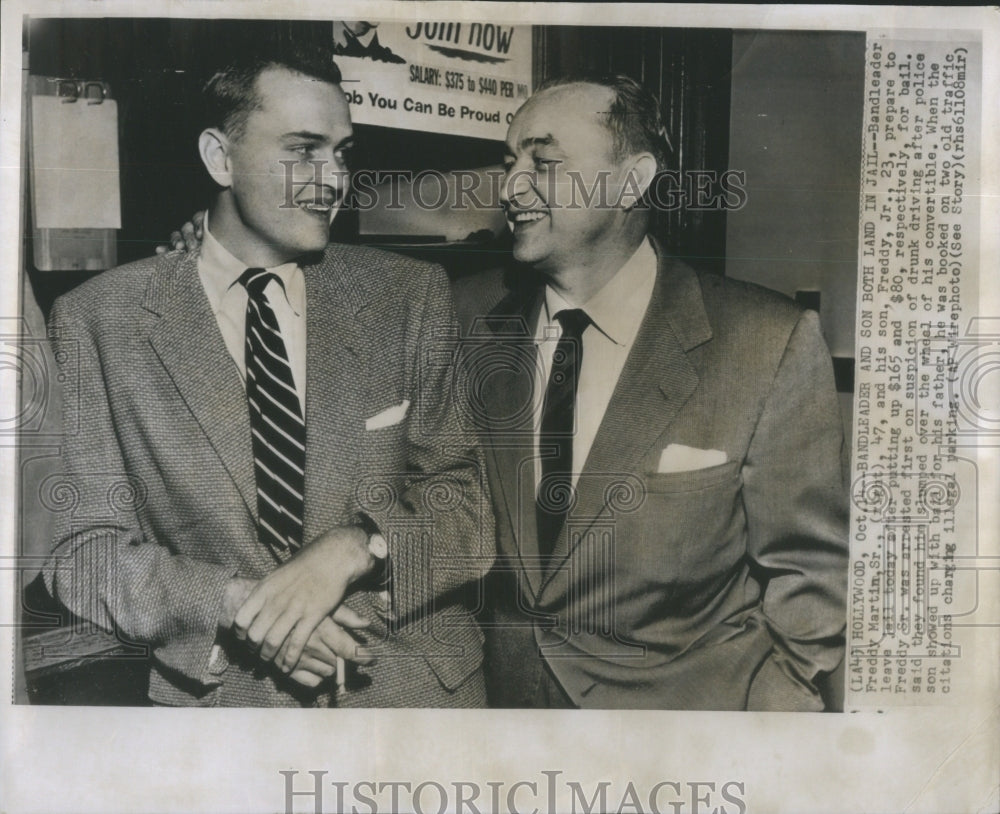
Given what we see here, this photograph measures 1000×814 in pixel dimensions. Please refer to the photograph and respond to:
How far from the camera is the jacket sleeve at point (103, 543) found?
1.69 metres

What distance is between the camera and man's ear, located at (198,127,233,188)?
170 cm

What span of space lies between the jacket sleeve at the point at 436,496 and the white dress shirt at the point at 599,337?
14 cm

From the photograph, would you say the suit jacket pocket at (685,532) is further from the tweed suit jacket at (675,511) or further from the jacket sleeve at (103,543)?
the jacket sleeve at (103,543)

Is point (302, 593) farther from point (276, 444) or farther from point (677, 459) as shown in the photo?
→ point (677, 459)

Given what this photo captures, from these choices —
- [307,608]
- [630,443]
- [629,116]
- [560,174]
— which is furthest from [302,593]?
[629,116]

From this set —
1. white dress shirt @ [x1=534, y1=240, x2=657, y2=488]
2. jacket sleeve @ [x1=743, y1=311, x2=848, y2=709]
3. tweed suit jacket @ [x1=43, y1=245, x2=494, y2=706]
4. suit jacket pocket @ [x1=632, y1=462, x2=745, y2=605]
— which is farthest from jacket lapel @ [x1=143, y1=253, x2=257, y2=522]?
jacket sleeve @ [x1=743, y1=311, x2=848, y2=709]

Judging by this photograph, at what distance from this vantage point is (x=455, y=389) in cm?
171

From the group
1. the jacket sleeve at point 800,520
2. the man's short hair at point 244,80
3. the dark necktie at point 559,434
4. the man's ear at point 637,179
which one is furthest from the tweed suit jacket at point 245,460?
the jacket sleeve at point 800,520

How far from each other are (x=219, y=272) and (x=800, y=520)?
1209mm

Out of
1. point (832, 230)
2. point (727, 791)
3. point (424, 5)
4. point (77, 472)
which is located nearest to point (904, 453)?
point (832, 230)

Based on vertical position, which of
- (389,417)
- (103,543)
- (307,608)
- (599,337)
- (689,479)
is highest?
(599,337)

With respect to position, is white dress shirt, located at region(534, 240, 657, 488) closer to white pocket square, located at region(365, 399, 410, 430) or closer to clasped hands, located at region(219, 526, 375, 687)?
white pocket square, located at region(365, 399, 410, 430)

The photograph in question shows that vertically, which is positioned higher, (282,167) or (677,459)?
(282,167)

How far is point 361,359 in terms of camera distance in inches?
67.1
